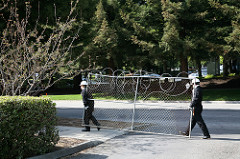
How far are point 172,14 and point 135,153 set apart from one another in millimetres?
16361

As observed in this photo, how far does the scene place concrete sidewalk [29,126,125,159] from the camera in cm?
661

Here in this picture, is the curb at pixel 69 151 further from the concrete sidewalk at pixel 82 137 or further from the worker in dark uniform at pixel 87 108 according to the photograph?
the worker in dark uniform at pixel 87 108

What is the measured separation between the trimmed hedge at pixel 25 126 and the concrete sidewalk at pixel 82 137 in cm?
23

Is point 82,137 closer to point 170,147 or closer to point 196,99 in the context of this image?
point 170,147

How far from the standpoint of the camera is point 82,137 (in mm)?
8500

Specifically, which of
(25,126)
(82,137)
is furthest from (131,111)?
(25,126)

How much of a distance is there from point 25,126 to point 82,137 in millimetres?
2776

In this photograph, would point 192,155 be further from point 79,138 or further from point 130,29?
point 130,29

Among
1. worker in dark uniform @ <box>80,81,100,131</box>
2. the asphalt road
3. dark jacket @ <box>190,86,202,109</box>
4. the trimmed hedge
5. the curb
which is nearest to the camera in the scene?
the trimmed hedge

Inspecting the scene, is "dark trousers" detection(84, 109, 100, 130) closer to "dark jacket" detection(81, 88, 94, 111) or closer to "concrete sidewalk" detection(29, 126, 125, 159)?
"dark jacket" detection(81, 88, 94, 111)

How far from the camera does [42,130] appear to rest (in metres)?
6.46

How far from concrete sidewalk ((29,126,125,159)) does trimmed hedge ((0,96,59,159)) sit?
9.1 inches

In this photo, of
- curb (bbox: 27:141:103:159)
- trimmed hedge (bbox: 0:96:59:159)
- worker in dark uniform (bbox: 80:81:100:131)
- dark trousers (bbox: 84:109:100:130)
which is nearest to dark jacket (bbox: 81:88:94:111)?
worker in dark uniform (bbox: 80:81:100:131)

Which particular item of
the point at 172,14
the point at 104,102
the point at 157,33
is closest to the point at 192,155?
the point at 104,102
